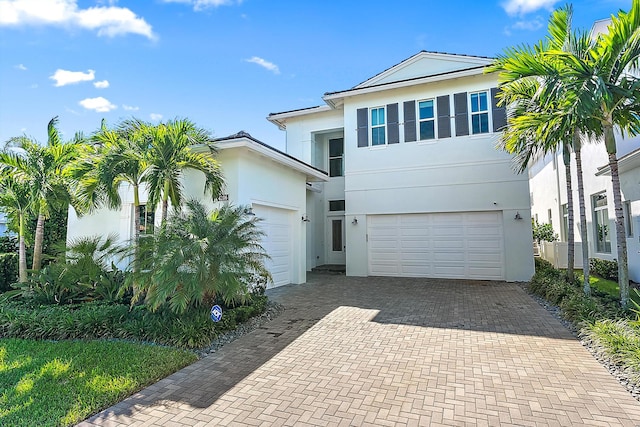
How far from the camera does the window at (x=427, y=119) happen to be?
13.6 m

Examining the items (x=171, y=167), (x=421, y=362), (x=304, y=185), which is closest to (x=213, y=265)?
(x=171, y=167)

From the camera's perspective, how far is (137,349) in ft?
18.4

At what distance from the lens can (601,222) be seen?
13195 mm

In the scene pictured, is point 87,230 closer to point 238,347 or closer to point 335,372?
point 238,347

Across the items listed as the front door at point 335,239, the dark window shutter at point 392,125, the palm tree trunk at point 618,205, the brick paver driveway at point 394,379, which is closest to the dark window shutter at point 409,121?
the dark window shutter at point 392,125

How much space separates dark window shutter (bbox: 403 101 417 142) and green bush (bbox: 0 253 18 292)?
1412 cm

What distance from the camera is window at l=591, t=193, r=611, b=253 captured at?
41.5ft

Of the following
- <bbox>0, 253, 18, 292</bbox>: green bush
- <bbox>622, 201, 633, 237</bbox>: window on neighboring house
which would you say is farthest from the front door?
<bbox>0, 253, 18, 292</bbox>: green bush

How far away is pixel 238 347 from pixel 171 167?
160 inches

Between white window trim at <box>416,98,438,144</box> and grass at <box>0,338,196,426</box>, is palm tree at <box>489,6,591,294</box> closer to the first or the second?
white window trim at <box>416,98,438,144</box>

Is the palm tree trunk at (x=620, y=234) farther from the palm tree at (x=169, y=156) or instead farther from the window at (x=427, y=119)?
the palm tree at (x=169, y=156)

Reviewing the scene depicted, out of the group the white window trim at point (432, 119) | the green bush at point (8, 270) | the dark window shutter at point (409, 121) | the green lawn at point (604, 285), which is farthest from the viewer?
the dark window shutter at point (409, 121)

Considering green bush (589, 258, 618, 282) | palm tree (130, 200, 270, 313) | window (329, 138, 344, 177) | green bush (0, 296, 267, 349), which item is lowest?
green bush (0, 296, 267, 349)

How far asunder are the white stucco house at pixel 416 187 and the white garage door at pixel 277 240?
0.04 meters
